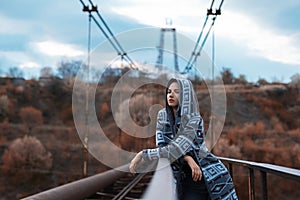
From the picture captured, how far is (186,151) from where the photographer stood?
1.87 m

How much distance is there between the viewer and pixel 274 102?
42781 millimetres

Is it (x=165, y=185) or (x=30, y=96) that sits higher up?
(x=30, y=96)

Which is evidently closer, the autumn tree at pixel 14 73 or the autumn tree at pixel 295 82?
the autumn tree at pixel 295 82

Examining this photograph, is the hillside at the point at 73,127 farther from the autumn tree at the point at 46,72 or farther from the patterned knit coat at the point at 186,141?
the patterned knit coat at the point at 186,141

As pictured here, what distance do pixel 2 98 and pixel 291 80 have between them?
25342 mm

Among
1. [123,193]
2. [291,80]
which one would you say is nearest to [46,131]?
[291,80]

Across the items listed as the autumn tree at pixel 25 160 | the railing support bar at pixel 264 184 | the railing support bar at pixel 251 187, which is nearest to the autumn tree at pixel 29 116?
the autumn tree at pixel 25 160

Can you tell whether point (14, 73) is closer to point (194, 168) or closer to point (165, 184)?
point (165, 184)

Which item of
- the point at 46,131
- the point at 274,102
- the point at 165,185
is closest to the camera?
the point at 165,185

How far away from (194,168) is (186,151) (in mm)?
76

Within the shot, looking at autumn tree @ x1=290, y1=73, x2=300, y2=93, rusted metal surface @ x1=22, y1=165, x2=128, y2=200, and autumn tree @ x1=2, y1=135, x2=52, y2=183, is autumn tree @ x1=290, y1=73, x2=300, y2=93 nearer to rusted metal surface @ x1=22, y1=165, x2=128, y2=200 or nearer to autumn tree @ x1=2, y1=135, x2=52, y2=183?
autumn tree @ x1=2, y1=135, x2=52, y2=183

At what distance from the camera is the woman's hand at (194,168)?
1.87 meters

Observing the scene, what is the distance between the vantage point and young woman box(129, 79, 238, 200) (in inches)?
73.1

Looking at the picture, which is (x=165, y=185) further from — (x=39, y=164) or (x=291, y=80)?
(x=291, y=80)
